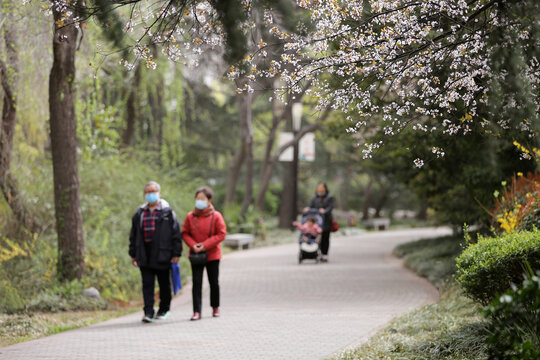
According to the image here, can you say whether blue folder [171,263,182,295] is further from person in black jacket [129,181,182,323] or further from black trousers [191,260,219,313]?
person in black jacket [129,181,182,323]

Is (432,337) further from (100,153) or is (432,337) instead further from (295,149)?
(295,149)

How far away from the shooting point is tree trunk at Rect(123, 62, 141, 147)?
67.9 ft

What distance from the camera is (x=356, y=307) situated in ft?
37.2

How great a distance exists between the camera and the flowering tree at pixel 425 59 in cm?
716

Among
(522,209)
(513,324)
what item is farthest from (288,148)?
(513,324)

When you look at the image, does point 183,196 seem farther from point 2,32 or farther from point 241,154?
point 241,154

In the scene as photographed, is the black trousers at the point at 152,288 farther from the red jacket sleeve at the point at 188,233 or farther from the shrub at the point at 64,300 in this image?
the shrub at the point at 64,300

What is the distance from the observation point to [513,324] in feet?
17.4

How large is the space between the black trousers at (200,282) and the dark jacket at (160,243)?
42cm

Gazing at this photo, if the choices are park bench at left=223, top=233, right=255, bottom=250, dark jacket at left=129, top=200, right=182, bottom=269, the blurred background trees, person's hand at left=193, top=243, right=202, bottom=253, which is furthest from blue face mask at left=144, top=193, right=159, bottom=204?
park bench at left=223, top=233, right=255, bottom=250

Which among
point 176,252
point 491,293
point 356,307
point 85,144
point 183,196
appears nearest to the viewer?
point 491,293

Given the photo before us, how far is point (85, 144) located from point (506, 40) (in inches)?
415

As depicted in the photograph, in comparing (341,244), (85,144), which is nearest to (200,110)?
(341,244)

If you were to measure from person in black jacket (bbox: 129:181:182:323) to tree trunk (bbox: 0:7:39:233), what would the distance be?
377 centimetres
